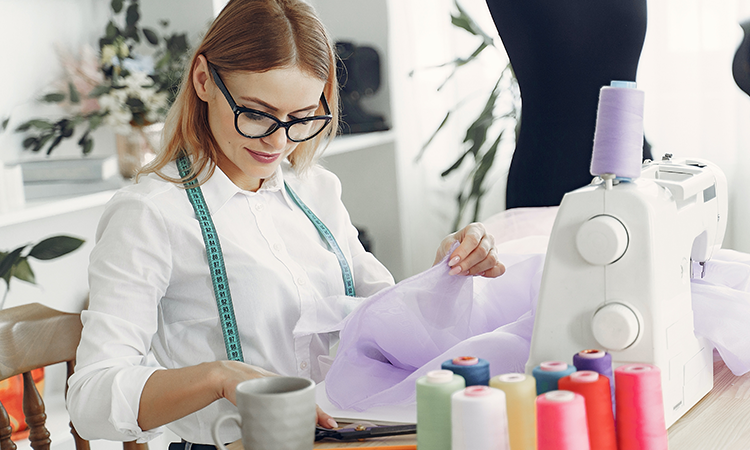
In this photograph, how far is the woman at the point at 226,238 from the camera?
3.52 feet

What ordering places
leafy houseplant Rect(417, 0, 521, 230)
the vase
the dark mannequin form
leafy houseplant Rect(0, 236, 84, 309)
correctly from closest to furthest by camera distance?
the dark mannequin form
leafy houseplant Rect(0, 236, 84, 309)
the vase
leafy houseplant Rect(417, 0, 521, 230)

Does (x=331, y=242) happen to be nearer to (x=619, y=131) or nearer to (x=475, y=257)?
(x=475, y=257)

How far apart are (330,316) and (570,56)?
646mm

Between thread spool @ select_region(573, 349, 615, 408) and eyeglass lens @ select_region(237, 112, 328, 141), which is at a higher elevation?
eyeglass lens @ select_region(237, 112, 328, 141)

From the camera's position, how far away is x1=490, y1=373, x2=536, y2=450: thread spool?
683 millimetres

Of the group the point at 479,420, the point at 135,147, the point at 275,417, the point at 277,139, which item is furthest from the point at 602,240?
the point at 135,147

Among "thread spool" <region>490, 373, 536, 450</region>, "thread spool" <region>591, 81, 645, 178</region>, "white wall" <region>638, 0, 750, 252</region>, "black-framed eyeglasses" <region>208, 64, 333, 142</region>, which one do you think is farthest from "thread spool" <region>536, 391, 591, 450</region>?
"white wall" <region>638, 0, 750, 252</region>

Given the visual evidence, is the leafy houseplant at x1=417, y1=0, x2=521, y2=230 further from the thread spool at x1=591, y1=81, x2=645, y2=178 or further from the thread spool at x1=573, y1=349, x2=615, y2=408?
the thread spool at x1=573, y1=349, x2=615, y2=408

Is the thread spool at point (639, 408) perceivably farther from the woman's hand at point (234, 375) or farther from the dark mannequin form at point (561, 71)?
the dark mannequin form at point (561, 71)

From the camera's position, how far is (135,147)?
222 centimetres

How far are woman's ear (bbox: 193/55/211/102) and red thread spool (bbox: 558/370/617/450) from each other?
76 cm

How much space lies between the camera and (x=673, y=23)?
2400 millimetres

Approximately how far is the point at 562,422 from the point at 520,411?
0.17 ft

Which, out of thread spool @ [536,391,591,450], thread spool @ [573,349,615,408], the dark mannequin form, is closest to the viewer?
thread spool @ [536,391,591,450]
